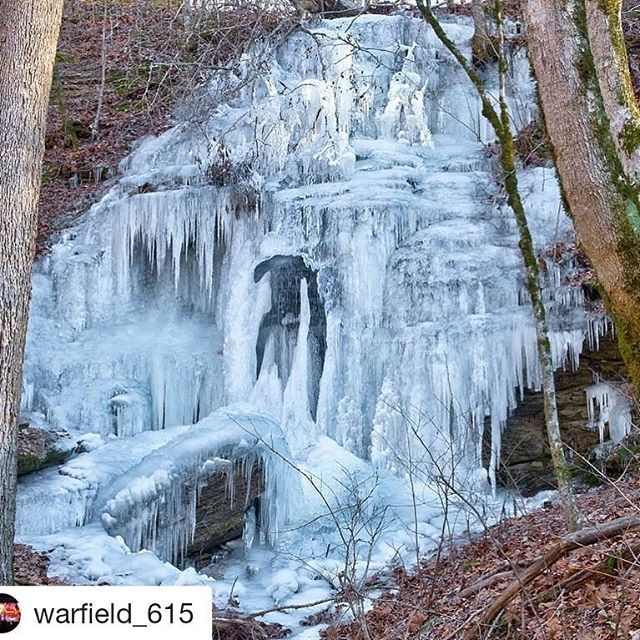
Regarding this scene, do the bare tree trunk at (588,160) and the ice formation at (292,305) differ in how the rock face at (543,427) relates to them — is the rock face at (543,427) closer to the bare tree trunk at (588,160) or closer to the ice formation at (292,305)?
the ice formation at (292,305)

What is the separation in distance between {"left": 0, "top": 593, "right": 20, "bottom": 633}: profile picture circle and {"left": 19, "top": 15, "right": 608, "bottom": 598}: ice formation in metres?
4.75

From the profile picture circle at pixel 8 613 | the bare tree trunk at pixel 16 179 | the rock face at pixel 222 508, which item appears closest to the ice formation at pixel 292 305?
the rock face at pixel 222 508

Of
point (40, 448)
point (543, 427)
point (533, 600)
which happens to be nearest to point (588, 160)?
point (533, 600)

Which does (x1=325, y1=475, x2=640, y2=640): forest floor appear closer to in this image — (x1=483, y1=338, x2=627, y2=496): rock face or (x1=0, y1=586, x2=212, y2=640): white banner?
(x1=0, y1=586, x2=212, y2=640): white banner

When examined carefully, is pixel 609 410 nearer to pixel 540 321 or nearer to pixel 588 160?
pixel 540 321

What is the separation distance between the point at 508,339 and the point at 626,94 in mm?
4623

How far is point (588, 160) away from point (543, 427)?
19.1 ft

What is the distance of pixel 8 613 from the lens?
2.10 metres

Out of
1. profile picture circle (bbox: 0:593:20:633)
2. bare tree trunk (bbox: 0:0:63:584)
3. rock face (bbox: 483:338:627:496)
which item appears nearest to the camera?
profile picture circle (bbox: 0:593:20:633)

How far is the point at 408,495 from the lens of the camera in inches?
317

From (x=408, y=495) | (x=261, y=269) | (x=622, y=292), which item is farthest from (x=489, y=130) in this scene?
(x=622, y=292)

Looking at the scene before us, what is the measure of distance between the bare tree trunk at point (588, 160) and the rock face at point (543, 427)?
16.6 feet

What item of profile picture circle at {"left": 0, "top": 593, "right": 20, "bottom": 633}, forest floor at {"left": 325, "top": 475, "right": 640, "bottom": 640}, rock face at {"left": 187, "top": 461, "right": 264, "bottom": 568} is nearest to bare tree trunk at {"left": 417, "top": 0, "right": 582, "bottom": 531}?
forest floor at {"left": 325, "top": 475, "right": 640, "bottom": 640}

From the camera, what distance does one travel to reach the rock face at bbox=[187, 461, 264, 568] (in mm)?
7062
